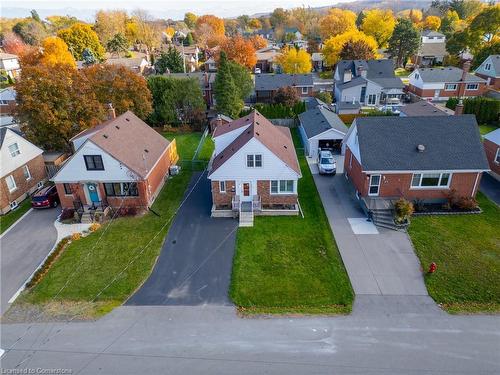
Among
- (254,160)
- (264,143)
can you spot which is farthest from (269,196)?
(264,143)

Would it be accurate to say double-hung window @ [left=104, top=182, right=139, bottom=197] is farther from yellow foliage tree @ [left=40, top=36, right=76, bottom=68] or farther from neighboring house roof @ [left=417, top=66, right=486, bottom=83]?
yellow foliage tree @ [left=40, top=36, right=76, bottom=68]

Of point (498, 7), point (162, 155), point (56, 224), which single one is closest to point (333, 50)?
point (498, 7)

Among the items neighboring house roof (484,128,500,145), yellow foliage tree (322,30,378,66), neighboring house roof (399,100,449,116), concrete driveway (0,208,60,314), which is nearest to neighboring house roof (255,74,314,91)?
neighboring house roof (399,100,449,116)

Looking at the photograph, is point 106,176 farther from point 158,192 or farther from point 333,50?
point 333,50

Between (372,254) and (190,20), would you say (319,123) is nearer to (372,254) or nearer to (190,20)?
(372,254)

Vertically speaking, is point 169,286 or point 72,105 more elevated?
point 72,105

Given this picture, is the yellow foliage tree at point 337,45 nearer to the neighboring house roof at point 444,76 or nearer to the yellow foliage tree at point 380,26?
the yellow foliage tree at point 380,26
